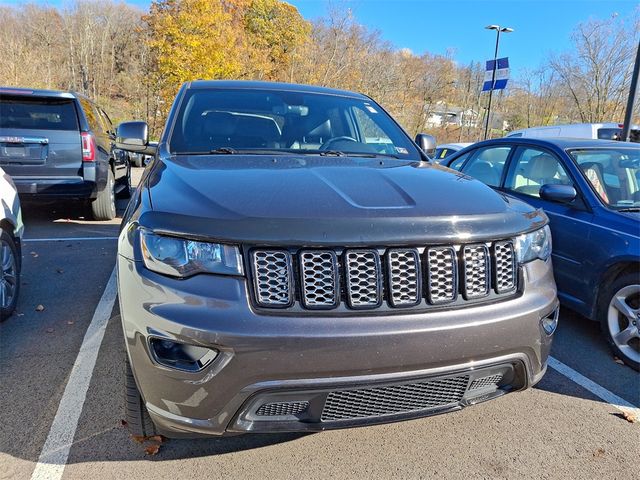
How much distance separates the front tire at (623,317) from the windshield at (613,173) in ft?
2.16

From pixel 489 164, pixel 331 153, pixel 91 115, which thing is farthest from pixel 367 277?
pixel 91 115

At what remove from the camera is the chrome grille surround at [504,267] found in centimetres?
188

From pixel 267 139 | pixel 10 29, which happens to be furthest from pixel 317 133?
pixel 10 29

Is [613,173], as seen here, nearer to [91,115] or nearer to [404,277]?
[404,277]

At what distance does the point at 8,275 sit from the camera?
3.49 m

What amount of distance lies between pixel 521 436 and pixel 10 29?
3538 cm

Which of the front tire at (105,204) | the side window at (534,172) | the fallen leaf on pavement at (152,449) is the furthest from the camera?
the front tire at (105,204)

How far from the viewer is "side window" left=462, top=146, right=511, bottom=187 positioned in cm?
466

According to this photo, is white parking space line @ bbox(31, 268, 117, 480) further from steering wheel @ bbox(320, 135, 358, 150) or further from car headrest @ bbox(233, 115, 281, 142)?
steering wheel @ bbox(320, 135, 358, 150)

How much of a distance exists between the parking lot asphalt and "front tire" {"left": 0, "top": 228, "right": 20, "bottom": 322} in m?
0.26

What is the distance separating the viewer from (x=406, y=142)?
3197 millimetres

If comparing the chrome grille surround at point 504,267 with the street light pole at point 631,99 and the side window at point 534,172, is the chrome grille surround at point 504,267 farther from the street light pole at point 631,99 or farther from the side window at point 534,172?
the street light pole at point 631,99

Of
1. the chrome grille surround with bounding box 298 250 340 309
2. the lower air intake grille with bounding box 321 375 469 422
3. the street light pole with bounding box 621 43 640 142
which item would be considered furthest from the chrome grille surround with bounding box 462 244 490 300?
the street light pole with bounding box 621 43 640 142

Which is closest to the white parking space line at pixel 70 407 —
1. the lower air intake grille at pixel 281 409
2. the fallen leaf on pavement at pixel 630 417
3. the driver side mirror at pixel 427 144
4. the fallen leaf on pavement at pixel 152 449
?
the fallen leaf on pavement at pixel 152 449
